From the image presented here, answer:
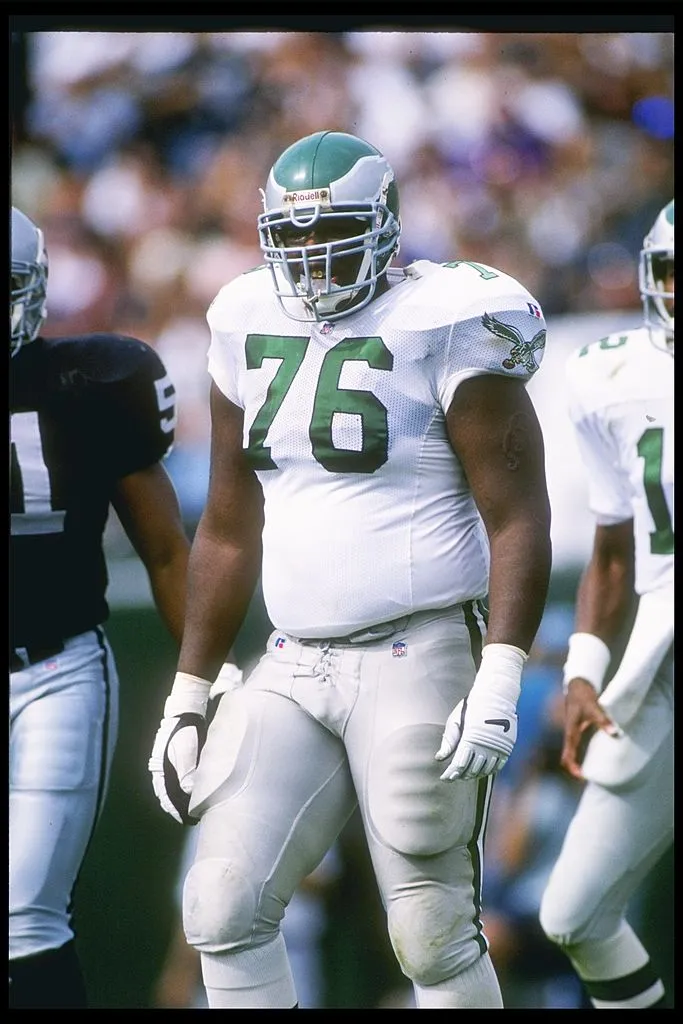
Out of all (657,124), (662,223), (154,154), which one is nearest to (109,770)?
(154,154)

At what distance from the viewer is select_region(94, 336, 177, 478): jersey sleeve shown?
279 cm

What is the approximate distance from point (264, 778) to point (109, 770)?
2.36ft

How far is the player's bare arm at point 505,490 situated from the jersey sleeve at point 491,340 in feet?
0.06

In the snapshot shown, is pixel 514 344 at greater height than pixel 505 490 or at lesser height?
greater

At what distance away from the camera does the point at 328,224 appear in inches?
91.7

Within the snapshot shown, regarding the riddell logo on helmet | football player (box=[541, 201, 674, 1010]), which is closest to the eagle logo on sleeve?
the riddell logo on helmet

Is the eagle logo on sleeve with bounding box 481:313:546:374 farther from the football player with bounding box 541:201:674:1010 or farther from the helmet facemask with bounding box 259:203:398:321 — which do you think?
the football player with bounding box 541:201:674:1010

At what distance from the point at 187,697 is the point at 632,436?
41.8 inches

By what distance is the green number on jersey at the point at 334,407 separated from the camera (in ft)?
7.46

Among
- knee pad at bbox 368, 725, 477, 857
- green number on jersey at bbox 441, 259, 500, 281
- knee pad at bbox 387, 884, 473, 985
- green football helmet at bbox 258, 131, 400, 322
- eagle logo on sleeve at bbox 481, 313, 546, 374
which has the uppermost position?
green football helmet at bbox 258, 131, 400, 322

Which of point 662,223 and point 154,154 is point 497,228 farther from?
point 154,154

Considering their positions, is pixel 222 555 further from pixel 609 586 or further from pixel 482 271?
pixel 609 586

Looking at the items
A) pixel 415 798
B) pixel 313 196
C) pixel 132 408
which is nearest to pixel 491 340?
pixel 313 196

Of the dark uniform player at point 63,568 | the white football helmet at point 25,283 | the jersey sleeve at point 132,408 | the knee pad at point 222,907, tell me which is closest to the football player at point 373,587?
the knee pad at point 222,907
